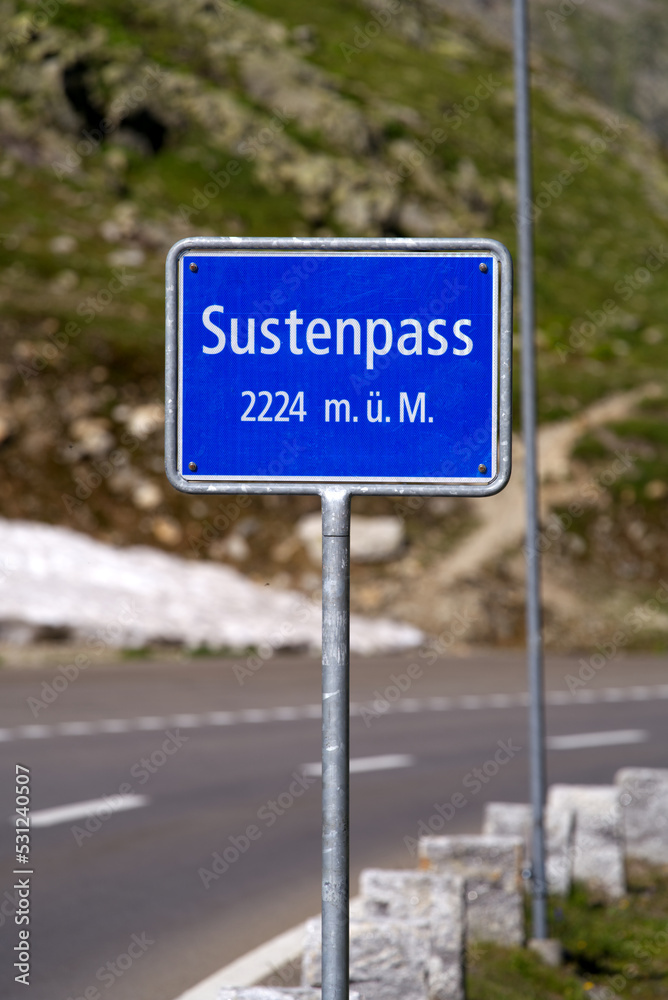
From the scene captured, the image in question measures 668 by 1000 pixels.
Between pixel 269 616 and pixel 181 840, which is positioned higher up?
pixel 269 616

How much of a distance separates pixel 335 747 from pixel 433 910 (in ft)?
11.1

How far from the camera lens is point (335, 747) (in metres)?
2.88

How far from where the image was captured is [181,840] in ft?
32.4

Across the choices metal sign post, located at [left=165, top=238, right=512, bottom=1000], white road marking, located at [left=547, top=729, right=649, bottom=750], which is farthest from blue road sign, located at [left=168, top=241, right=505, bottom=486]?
white road marking, located at [left=547, top=729, right=649, bottom=750]

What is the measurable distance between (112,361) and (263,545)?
7197 mm

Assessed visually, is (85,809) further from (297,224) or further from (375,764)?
(297,224)

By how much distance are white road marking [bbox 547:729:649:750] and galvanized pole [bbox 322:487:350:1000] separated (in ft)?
42.5

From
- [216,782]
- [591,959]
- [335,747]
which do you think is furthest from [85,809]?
[335,747]

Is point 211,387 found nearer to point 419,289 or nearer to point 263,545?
point 419,289

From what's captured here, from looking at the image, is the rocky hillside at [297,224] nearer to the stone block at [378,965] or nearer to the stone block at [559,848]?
the stone block at [559,848]

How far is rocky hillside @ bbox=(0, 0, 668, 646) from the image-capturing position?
26.7 m

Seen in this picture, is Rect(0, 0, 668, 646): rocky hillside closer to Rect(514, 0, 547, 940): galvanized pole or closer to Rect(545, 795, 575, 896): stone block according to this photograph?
Rect(545, 795, 575, 896): stone block

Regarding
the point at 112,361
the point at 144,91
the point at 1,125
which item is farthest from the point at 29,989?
the point at 144,91

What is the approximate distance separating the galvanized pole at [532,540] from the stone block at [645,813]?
2204 millimetres
